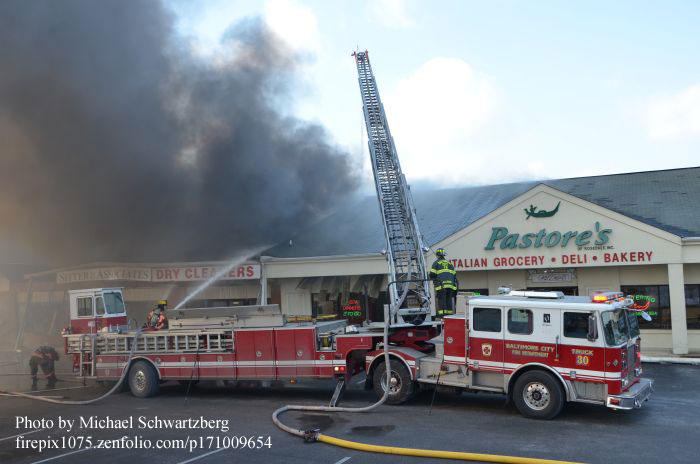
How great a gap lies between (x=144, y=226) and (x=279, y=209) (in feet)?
17.4

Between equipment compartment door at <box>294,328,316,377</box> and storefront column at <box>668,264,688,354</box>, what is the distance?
37.6 feet

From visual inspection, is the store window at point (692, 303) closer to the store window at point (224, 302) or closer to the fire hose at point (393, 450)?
the fire hose at point (393, 450)

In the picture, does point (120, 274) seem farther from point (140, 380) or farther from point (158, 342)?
point (158, 342)

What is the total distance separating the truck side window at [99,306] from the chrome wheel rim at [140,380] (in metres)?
3.04

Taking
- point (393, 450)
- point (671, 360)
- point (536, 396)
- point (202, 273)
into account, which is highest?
point (202, 273)

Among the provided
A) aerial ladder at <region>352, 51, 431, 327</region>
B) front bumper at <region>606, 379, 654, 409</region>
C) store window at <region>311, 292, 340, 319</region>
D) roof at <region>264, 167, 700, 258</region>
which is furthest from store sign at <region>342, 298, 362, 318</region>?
front bumper at <region>606, 379, 654, 409</region>

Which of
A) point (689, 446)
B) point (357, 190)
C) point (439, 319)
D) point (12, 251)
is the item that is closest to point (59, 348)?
point (12, 251)

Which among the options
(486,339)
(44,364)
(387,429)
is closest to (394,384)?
(387,429)

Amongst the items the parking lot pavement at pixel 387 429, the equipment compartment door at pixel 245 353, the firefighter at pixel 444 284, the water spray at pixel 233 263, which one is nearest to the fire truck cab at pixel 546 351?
the parking lot pavement at pixel 387 429

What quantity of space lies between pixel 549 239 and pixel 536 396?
10.1 m

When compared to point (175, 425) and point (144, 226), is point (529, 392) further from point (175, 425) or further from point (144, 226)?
point (144, 226)

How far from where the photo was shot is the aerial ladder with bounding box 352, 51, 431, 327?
1370 cm

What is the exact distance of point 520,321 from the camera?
35.8 ft

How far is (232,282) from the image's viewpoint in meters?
25.0
